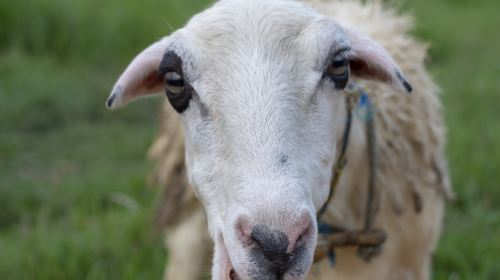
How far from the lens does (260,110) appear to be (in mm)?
2398

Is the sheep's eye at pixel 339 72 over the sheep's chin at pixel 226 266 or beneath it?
over

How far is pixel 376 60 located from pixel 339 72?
0.18m

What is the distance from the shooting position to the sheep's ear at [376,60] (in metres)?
2.72

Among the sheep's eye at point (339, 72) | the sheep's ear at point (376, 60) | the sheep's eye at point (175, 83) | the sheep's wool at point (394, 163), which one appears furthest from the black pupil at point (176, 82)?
the sheep's wool at point (394, 163)

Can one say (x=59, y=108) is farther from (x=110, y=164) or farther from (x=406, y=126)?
(x=406, y=126)

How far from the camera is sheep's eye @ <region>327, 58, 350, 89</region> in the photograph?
2.60 metres

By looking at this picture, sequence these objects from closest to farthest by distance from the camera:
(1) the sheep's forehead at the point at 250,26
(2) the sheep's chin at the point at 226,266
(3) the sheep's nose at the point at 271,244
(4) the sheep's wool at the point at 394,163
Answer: (3) the sheep's nose at the point at 271,244 < (2) the sheep's chin at the point at 226,266 < (1) the sheep's forehead at the point at 250,26 < (4) the sheep's wool at the point at 394,163

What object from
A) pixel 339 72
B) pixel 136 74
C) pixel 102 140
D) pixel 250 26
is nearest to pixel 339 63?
pixel 339 72

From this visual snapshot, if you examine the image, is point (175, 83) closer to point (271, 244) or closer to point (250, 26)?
point (250, 26)

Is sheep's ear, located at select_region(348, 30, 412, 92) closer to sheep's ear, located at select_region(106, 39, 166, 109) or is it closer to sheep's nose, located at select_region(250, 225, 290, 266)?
sheep's ear, located at select_region(106, 39, 166, 109)

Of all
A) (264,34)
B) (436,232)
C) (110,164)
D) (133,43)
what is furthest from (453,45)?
(264,34)

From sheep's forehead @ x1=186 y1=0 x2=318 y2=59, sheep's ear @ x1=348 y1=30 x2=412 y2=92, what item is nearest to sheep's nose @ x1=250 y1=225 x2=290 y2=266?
sheep's forehead @ x1=186 y1=0 x2=318 y2=59

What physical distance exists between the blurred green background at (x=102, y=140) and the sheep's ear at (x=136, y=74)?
0.74 metres

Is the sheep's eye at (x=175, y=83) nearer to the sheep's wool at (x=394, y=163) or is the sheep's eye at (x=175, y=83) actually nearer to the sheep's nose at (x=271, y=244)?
the sheep's nose at (x=271, y=244)
